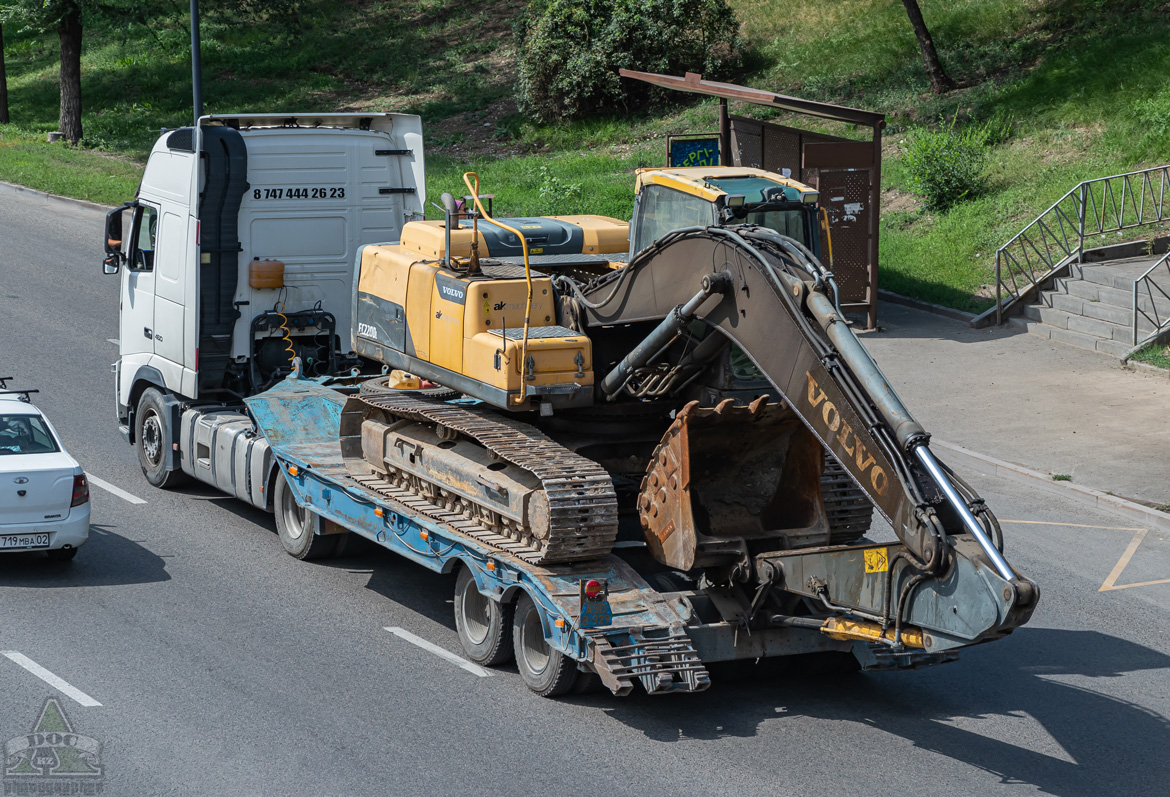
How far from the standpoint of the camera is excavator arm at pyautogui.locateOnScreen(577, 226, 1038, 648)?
7674 mm

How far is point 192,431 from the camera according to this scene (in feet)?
48.7

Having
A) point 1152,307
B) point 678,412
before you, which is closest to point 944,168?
point 1152,307

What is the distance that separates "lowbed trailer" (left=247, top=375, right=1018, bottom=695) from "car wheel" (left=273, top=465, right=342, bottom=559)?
1.05m

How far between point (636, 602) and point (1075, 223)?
638 inches

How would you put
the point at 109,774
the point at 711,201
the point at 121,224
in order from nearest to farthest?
the point at 109,774 < the point at 711,201 < the point at 121,224

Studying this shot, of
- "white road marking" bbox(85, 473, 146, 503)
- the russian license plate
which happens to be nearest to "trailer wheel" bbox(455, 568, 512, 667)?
the russian license plate

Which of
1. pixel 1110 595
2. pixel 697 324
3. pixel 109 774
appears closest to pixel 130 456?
pixel 109 774

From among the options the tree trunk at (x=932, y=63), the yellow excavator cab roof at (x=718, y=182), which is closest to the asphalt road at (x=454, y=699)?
the yellow excavator cab roof at (x=718, y=182)

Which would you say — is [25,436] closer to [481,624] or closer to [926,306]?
[481,624]

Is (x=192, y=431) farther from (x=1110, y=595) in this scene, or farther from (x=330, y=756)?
(x=1110, y=595)

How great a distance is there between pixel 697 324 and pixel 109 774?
16.5 ft

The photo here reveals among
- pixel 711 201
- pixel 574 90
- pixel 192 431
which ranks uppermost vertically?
pixel 574 90

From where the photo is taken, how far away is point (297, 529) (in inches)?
526

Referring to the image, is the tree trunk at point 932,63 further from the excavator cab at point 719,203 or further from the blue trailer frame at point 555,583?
the blue trailer frame at point 555,583
